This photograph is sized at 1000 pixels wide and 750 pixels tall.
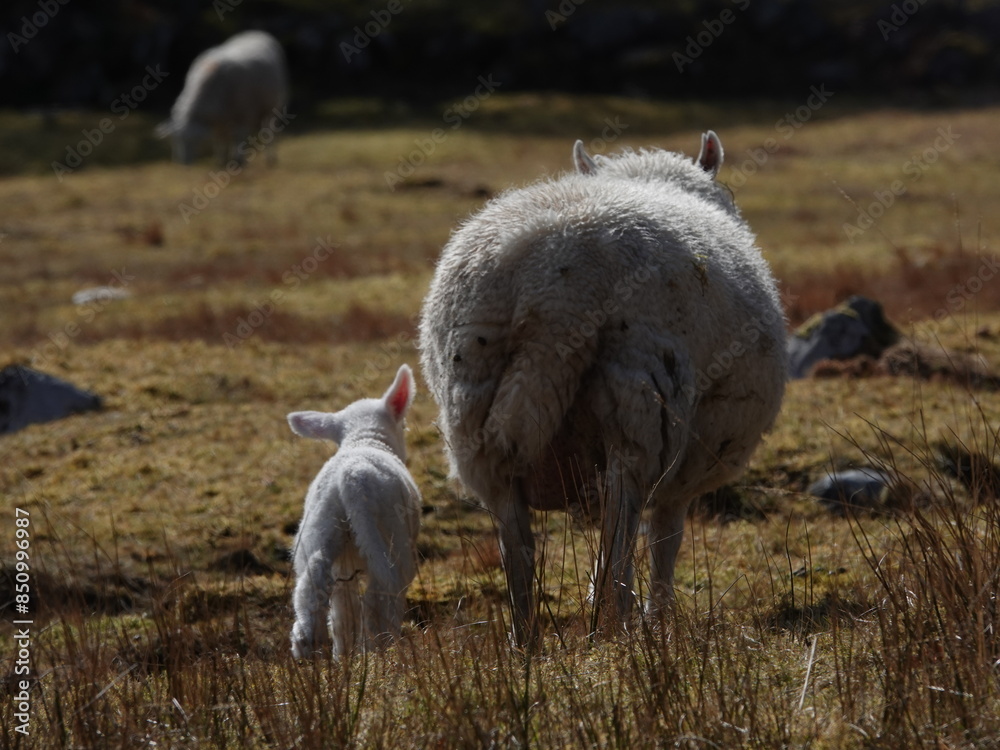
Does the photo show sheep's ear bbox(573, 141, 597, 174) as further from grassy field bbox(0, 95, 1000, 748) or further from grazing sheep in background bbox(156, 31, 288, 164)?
grazing sheep in background bbox(156, 31, 288, 164)

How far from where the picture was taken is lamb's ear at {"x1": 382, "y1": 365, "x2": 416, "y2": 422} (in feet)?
20.7

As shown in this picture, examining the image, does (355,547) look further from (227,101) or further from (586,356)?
(227,101)

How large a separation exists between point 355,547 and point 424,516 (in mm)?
2197

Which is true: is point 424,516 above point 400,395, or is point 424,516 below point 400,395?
below

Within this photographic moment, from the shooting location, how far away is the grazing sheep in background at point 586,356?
15.8ft

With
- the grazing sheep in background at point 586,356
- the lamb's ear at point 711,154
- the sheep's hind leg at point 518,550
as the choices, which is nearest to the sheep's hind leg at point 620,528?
the grazing sheep in background at point 586,356

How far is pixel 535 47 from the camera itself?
4159 centimetres

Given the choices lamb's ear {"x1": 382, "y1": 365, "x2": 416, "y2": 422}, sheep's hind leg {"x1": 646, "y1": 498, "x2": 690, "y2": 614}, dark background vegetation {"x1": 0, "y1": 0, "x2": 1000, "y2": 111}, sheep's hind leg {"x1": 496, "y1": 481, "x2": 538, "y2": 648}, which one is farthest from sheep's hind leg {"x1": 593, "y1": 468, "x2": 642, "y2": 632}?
dark background vegetation {"x1": 0, "y1": 0, "x2": 1000, "y2": 111}

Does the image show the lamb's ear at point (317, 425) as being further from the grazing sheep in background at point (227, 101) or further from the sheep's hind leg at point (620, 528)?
the grazing sheep in background at point (227, 101)

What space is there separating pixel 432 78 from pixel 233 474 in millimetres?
34706

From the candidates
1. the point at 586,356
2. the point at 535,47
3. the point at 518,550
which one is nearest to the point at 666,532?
the point at 518,550

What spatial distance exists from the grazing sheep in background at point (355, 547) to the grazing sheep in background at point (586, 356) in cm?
48

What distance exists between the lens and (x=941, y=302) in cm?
1279

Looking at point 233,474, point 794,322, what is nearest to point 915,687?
point 233,474
